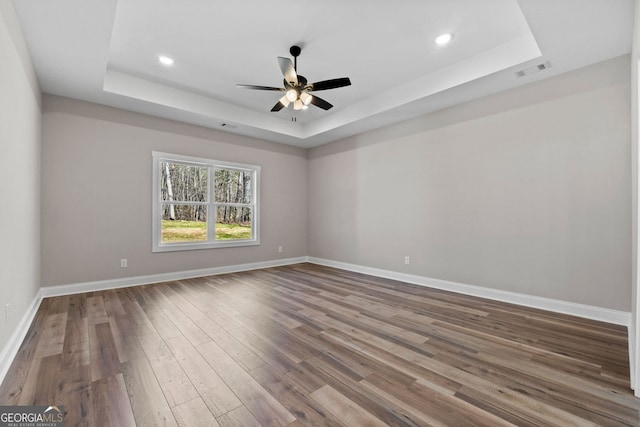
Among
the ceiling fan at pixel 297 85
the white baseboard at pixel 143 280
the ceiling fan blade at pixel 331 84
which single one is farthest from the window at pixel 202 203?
the ceiling fan blade at pixel 331 84

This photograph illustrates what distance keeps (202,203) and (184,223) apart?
491 mm

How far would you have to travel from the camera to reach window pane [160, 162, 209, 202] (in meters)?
4.89

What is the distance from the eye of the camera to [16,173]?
7.95 feet

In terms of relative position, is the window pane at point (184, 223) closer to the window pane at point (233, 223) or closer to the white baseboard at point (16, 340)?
the window pane at point (233, 223)

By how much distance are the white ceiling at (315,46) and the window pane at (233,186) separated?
138cm

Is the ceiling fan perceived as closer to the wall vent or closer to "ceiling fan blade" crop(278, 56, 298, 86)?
"ceiling fan blade" crop(278, 56, 298, 86)

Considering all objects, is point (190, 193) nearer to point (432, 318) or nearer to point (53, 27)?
point (53, 27)

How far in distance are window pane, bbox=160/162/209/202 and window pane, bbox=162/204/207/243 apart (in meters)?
0.17

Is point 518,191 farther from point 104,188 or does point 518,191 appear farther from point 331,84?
point 104,188

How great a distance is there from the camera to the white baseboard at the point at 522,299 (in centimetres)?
292

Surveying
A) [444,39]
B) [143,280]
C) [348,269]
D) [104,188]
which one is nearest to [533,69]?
[444,39]

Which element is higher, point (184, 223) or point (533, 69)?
point (533, 69)

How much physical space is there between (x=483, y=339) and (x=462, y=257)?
1.75 meters

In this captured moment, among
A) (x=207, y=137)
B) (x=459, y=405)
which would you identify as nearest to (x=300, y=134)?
(x=207, y=137)
